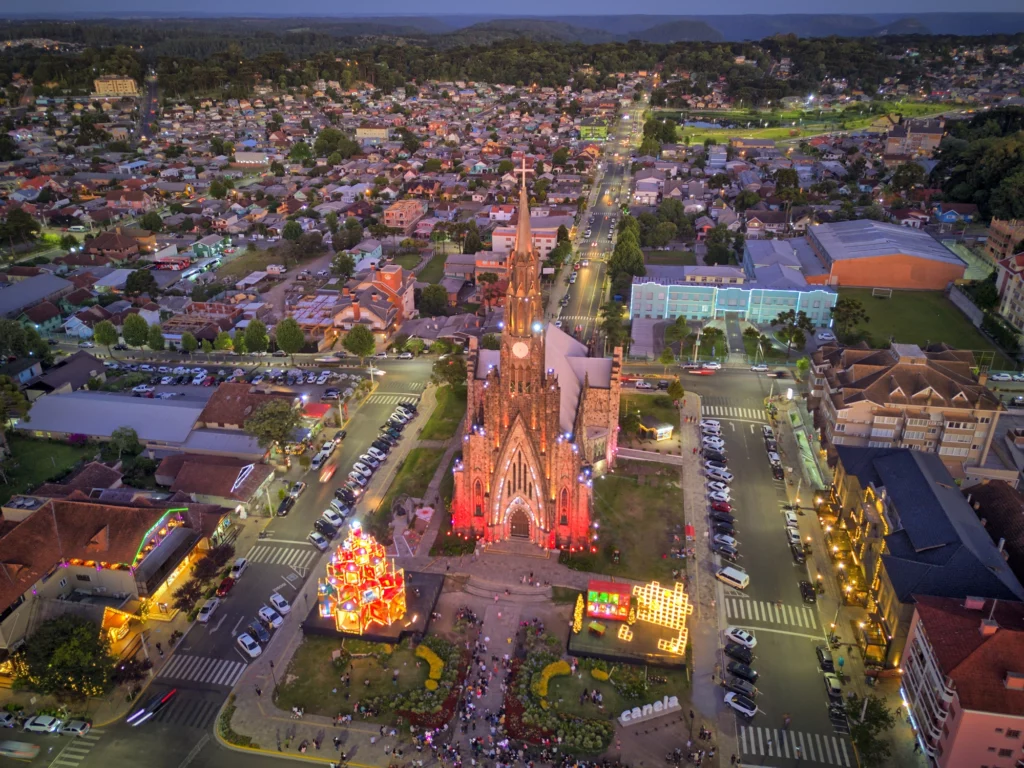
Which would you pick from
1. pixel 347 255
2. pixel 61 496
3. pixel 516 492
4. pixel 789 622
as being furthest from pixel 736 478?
pixel 347 255

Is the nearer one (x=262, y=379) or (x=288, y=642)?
(x=288, y=642)

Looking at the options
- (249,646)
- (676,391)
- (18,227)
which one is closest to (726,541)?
(676,391)

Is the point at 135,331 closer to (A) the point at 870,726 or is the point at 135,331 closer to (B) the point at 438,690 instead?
(B) the point at 438,690

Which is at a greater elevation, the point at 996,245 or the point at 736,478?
the point at 996,245

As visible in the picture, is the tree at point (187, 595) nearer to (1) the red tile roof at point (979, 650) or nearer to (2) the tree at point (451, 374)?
(2) the tree at point (451, 374)

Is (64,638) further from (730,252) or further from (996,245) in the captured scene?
(996,245)
